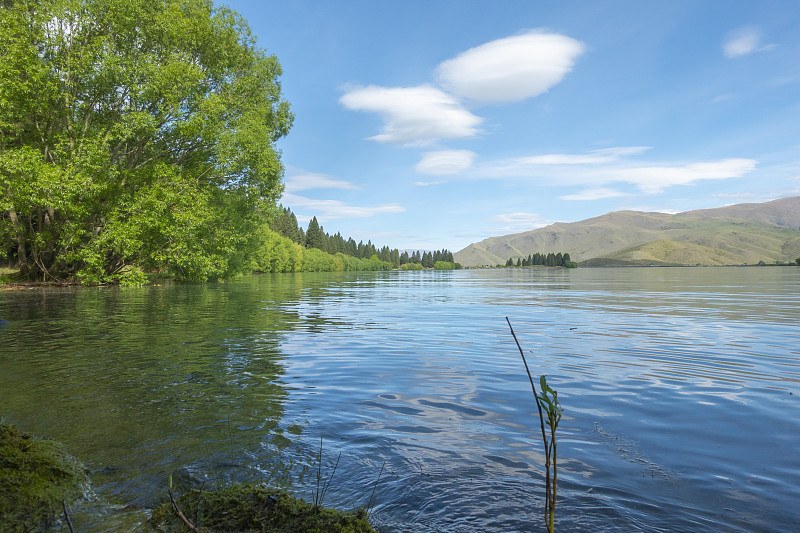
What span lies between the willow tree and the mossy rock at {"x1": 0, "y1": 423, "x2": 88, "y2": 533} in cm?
2998

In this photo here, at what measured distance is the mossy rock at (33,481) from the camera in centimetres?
342

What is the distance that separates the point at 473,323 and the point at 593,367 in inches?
335

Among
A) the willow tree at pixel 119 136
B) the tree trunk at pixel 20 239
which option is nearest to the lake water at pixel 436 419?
the willow tree at pixel 119 136

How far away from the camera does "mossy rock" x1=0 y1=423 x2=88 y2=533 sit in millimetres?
3422

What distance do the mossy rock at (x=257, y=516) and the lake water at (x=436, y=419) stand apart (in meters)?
0.43

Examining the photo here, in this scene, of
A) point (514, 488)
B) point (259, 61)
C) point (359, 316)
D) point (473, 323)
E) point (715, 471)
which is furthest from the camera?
point (259, 61)

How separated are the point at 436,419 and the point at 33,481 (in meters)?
4.87

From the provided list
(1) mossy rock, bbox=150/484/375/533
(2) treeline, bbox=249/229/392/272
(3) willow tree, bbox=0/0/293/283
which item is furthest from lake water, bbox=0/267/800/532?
(2) treeline, bbox=249/229/392/272

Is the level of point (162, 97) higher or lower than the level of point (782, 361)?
higher

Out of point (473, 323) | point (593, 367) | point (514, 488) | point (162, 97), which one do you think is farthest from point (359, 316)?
point (162, 97)

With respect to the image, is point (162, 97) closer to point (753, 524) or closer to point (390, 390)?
point (390, 390)

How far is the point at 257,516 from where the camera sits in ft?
11.4

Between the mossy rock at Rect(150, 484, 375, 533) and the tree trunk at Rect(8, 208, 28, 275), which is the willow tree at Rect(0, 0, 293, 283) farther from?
the mossy rock at Rect(150, 484, 375, 533)

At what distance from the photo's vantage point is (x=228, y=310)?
2333 centimetres
